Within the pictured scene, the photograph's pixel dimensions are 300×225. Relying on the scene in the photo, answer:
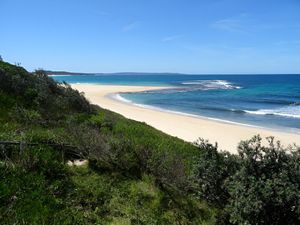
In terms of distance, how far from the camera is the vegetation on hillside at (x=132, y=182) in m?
6.47

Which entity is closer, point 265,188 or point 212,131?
point 265,188

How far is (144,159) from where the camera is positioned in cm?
901

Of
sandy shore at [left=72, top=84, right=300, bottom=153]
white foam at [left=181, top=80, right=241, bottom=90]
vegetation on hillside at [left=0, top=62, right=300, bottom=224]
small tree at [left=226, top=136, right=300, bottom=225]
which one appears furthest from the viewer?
white foam at [left=181, top=80, right=241, bottom=90]

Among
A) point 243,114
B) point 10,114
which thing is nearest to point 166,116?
point 243,114

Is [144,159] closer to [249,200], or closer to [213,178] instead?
[213,178]

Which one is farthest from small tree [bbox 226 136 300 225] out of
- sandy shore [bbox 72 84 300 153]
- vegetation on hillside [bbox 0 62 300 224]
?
sandy shore [bbox 72 84 300 153]

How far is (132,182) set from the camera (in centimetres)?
804

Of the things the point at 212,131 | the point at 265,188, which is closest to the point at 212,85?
the point at 212,131

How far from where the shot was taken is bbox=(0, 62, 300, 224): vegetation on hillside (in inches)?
255

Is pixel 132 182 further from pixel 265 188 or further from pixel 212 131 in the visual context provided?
pixel 212 131

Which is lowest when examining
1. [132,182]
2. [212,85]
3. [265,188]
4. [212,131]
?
[212,131]

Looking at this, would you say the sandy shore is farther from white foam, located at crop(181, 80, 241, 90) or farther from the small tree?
white foam, located at crop(181, 80, 241, 90)

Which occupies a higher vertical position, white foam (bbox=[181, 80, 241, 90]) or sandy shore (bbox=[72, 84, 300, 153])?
white foam (bbox=[181, 80, 241, 90])

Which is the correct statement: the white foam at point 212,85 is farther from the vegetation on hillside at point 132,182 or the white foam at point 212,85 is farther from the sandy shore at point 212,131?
the vegetation on hillside at point 132,182
